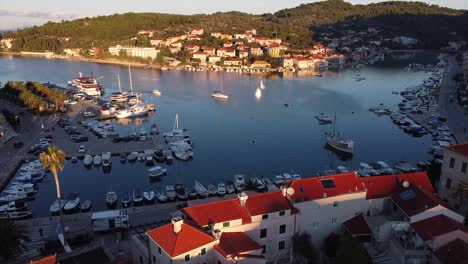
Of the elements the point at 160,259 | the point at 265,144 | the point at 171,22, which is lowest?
the point at 265,144

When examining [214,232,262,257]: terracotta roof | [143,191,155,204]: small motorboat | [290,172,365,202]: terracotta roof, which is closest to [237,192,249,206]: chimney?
[214,232,262,257]: terracotta roof

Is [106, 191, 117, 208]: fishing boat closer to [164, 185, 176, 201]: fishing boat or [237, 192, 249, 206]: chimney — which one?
[164, 185, 176, 201]: fishing boat

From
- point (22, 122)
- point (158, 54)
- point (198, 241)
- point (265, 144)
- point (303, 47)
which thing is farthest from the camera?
point (303, 47)

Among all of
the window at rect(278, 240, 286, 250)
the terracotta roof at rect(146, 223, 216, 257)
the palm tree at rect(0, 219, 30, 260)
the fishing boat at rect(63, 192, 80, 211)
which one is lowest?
the fishing boat at rect(63, 192, 80, 211)

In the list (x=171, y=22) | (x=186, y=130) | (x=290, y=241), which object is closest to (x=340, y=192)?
(x=290, y=241)

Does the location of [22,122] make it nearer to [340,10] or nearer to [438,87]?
[438,87]

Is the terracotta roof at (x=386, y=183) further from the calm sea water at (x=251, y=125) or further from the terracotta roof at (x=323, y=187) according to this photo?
the calm sea water at (x=251, y=125)

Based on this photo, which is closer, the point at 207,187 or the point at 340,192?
the point at 340,192
